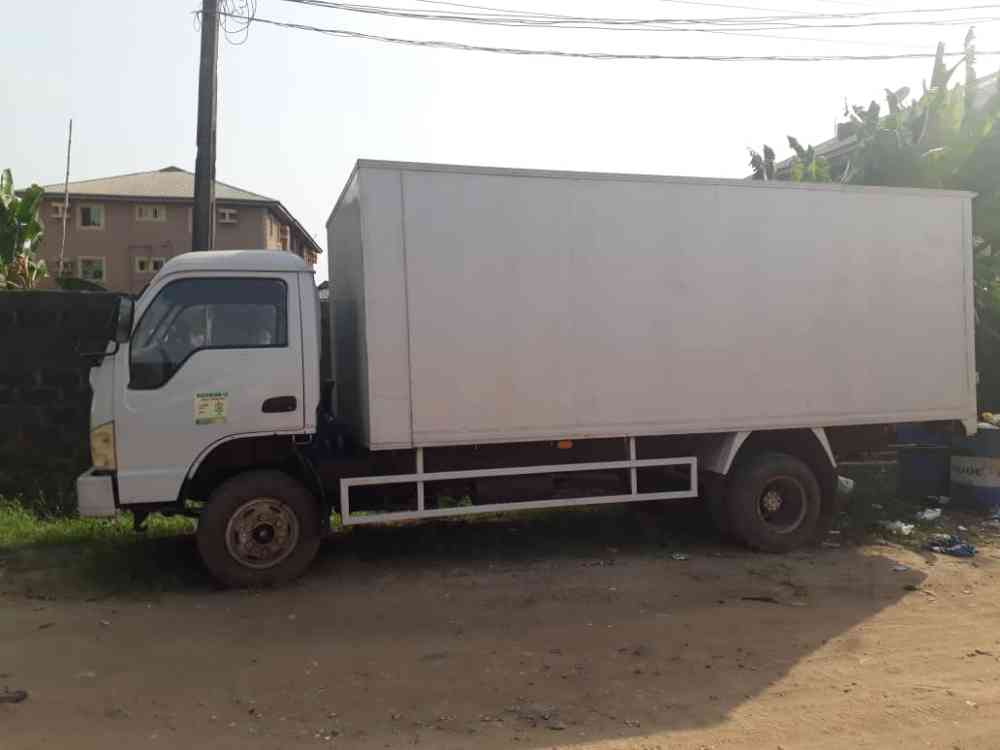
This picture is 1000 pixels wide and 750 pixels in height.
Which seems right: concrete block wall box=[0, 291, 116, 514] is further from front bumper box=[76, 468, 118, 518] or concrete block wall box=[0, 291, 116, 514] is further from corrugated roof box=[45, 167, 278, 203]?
corrugated roof box=[45, 167, 278, 203]

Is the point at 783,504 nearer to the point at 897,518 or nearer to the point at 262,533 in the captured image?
the point at 897,518

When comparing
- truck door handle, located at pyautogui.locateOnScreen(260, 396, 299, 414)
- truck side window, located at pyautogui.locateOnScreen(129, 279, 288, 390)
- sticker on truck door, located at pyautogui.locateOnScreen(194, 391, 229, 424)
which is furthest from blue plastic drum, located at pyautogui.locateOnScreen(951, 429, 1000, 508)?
sticker on truck door, located at pyautogui.locateOnScreen(194, 391, 229, 424)

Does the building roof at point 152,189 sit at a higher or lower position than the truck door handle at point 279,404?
higher

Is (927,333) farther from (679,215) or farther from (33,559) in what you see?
(33,559)

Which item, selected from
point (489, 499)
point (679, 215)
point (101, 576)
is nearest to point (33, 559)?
point (101, 576)

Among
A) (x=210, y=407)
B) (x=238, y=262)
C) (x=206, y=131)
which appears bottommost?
(x=210, y=407)

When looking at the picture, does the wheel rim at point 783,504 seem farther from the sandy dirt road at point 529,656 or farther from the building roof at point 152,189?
the building roof at point 152,189

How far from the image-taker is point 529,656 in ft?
16.7

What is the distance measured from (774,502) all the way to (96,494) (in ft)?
18.4

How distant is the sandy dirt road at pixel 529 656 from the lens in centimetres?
412

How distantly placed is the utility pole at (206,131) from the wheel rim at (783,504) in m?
6.38

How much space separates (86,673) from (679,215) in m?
5.44

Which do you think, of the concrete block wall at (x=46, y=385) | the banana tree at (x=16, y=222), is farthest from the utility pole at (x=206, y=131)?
the banana tree at (x=16, y=222)

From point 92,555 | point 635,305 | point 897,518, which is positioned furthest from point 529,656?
point 897,518
